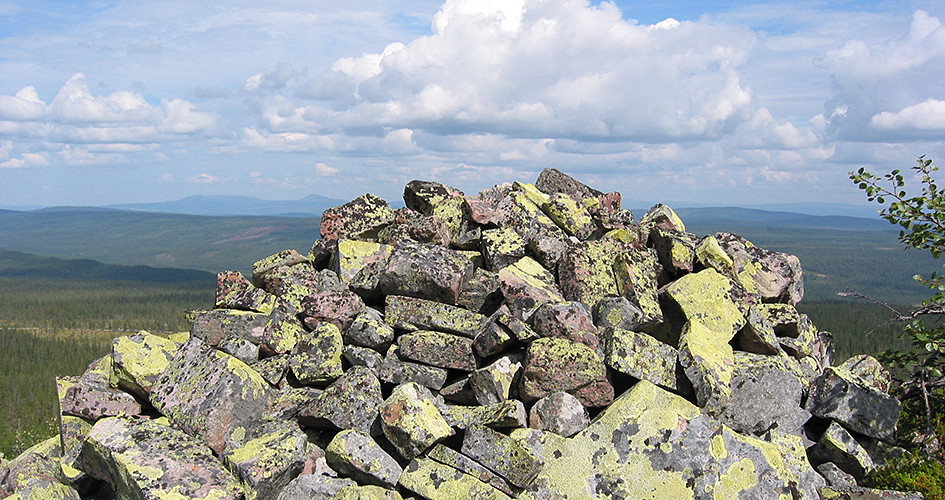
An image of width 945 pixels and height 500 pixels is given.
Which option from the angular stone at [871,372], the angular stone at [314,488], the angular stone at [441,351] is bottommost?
the angular stone at [314,488]

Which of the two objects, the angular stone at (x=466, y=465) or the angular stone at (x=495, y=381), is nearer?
the angular stone at (x=466, y=465)

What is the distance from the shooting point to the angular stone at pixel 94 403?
41.8ft

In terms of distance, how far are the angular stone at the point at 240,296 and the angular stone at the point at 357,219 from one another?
7.73 feet

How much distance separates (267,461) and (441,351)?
372 centimetres

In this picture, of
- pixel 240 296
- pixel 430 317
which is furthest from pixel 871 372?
pixel 240 296

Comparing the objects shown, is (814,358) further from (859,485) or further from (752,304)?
(859,485)

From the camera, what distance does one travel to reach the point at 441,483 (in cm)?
1023

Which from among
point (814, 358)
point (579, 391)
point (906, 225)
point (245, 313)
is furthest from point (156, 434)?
point (906, 225)

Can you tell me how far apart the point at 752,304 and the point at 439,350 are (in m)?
7.02

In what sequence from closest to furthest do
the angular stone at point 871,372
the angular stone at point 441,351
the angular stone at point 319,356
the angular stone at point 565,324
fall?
the angular stone at point 565,324, the angular stone at point 441,351, the angular stone at point 319,356, the angular stone at point 871,372

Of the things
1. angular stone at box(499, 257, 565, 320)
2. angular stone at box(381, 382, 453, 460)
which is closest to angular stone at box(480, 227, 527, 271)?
angular stone at box(499, 257, 565, 320)

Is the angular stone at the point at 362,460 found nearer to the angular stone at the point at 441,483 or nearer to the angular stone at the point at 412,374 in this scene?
the angular stone at the point at 441,483

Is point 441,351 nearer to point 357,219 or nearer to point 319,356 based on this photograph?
point 319,356

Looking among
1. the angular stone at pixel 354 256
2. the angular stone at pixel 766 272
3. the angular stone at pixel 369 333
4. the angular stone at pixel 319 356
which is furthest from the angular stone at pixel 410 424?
the angular stone at pixel 766 272
